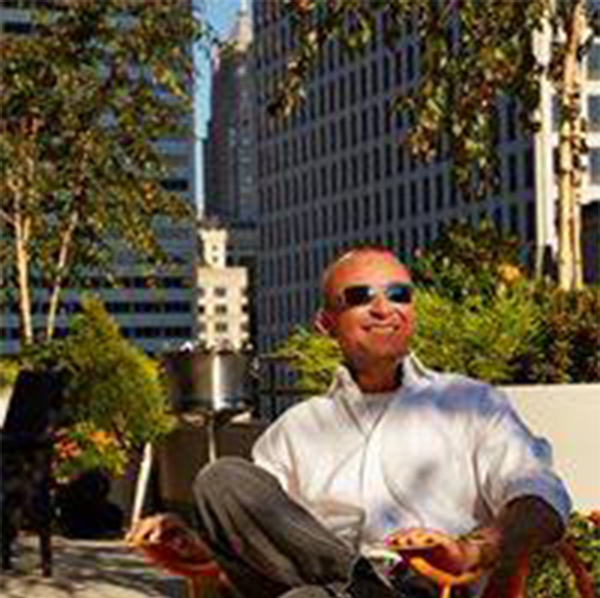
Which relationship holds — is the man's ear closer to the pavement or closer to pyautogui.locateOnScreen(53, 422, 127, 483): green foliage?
the pavement

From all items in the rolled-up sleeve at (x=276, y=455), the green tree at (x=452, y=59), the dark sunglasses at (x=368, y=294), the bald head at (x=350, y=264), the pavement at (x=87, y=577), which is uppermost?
the green tree at (x=452, y=59)

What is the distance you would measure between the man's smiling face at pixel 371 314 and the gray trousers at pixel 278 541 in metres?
0.43

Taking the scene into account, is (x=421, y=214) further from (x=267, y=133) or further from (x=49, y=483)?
(x=49, y=483)

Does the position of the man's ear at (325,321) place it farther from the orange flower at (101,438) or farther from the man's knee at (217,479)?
Answer: the orange flower at (101,438)

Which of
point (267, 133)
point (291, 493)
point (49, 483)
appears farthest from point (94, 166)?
point (267, 133)

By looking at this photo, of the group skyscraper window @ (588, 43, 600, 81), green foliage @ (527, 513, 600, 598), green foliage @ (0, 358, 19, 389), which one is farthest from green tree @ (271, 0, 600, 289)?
skyscraper window @ (588, 43, 600, 81)

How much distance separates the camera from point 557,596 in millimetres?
5543

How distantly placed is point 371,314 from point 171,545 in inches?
21.6

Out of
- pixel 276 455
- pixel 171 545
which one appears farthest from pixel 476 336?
pixel 171 545

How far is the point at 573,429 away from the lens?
5.82 m

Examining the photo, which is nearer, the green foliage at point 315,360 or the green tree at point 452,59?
the green foliage at point 315,360

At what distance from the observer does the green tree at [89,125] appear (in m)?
16.3

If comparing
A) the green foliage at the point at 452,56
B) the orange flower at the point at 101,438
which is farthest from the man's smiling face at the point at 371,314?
the orange flower at the point at 101,438

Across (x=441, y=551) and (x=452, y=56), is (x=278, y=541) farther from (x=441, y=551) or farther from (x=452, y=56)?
(x=452, y=56)
